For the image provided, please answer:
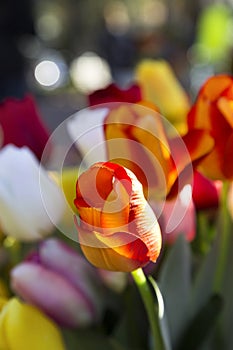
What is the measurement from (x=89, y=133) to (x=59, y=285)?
67 mm

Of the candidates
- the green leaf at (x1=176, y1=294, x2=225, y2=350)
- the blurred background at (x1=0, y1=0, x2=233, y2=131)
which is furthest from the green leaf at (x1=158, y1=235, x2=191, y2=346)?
the blurred background at (x1=0, y1=0, x2=233, y2=131)

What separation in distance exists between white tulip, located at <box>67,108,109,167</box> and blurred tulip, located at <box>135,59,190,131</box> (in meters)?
0.11

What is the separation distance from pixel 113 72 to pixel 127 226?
218 cm

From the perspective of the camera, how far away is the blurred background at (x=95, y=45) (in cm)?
193

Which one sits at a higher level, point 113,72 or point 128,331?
point 128,331

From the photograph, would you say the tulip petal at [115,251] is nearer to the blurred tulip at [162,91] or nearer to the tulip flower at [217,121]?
the tulip flower at [217,121]

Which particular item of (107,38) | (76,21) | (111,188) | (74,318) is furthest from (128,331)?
(76,21)

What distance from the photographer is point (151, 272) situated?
0.35 meters

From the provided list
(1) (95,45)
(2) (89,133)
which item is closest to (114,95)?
(2) (89,133)

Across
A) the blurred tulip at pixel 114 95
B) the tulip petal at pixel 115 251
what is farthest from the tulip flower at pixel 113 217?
the blurred tulip at pixel 114 95

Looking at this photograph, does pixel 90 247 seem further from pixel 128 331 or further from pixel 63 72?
pixel 63 72

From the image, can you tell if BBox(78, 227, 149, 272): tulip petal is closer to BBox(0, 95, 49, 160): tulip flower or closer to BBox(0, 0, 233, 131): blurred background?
BBox(0, 95, 49, 160): tulip flower

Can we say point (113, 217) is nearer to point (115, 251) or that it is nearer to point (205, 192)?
point (115, 251)

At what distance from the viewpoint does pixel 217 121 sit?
0.29 m
